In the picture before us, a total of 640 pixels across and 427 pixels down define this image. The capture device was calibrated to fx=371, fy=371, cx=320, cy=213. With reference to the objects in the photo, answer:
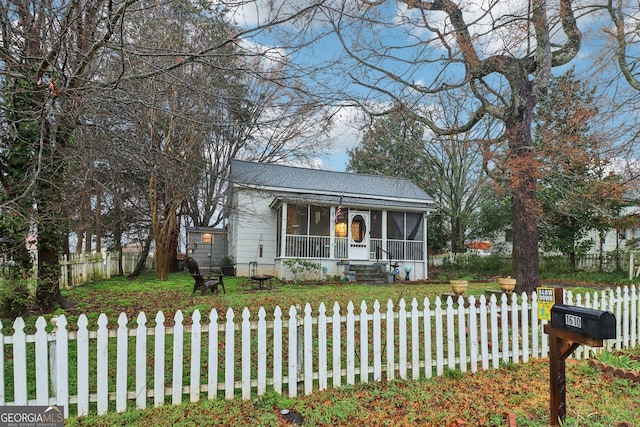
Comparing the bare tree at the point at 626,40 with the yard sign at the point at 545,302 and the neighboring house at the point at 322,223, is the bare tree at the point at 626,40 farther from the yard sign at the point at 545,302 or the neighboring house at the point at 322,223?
the neighboring house at the point at 322,223

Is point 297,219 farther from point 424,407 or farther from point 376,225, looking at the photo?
point 424,407

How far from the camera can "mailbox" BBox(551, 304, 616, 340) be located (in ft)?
8.45

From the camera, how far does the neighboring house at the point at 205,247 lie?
19.7 meters

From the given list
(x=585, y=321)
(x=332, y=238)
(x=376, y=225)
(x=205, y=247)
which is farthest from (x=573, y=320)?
(x=205, y=247)

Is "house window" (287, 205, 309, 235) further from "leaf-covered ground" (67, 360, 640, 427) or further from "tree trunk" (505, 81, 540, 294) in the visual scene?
"leaf-covered ground" (67, 360, 640, 427)

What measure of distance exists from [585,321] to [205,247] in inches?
753

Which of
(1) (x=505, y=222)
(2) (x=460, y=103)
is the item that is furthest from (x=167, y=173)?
(1) (x=505, y=222)

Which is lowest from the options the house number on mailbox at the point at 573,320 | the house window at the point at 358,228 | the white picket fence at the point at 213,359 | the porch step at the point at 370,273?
the porch step at the point at 370,273

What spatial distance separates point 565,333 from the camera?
Result: 9.71 feet

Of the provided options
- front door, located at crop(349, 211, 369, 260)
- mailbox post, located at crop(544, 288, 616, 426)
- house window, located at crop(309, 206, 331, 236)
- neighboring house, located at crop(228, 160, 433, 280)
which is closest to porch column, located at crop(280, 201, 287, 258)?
neighboring house, located at crop(228, 160, 433, 280)

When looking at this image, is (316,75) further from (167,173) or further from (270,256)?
(270,256)

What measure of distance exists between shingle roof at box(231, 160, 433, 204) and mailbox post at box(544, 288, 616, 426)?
13.1m

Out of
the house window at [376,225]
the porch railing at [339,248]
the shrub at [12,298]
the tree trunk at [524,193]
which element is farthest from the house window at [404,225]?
the shrub at [12,298]

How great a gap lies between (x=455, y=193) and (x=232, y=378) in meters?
23.8
